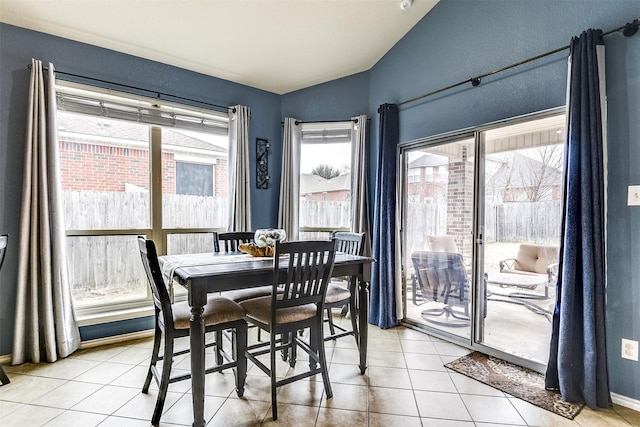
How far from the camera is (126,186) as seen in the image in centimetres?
315

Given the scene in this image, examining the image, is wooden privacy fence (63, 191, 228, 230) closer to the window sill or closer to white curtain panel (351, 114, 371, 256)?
the window sill

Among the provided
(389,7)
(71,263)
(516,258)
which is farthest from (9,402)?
(389,7)

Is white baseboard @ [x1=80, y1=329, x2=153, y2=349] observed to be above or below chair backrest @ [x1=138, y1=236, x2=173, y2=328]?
below

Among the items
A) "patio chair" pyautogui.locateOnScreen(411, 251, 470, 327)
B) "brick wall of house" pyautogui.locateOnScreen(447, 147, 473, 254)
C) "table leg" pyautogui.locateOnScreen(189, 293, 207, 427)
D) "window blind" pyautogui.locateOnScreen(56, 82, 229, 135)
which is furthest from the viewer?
"patio chair" pyautogui.locateOnScreen(411, 251, 470, 327)

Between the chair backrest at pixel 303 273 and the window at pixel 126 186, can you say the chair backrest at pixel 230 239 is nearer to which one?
the window at pixel 126 186

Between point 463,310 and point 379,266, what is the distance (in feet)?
2.96

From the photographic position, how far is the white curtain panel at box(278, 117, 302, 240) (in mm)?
3977

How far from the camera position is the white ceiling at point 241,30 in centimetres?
255

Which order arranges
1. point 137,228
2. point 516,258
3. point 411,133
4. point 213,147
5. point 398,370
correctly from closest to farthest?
point 398,370
point 516,258
point 137,228
point 411,133
point 213,147

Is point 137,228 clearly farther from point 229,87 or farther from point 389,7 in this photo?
point 389,7

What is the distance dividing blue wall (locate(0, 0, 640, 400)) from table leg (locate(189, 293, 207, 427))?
176 centimetres

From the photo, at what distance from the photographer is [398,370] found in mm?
2518

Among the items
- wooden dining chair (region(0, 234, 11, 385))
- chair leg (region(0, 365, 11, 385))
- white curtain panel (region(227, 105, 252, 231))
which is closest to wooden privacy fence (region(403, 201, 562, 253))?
white curtain panel (region(227, 105, 252, 231))

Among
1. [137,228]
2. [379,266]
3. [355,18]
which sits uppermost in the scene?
[355,18]
